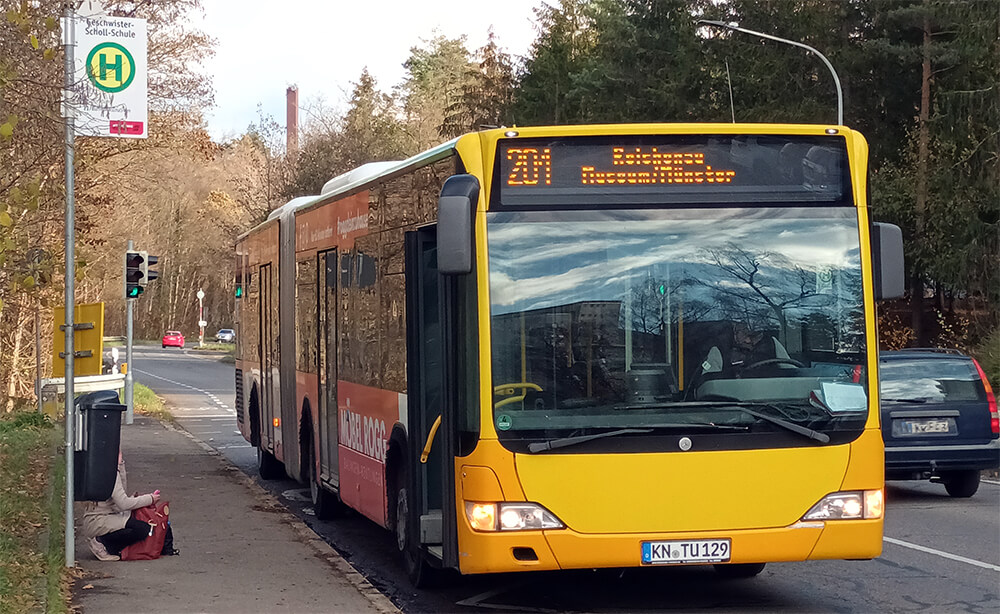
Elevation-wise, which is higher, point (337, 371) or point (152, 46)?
point (152, 46)

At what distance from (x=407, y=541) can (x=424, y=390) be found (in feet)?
4.32

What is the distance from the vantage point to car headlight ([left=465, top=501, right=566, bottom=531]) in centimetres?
807

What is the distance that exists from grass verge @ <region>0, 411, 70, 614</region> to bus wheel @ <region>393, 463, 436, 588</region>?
7.33 ft

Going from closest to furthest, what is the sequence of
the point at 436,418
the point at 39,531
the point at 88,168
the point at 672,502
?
the point at 672,502 → the point at 436,418 → the point at 39,531 → the point at 88,168

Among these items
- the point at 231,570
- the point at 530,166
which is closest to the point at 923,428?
the point at 231,570

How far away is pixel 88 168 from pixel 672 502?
895 inches

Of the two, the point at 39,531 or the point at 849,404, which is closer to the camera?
the point at 849,404

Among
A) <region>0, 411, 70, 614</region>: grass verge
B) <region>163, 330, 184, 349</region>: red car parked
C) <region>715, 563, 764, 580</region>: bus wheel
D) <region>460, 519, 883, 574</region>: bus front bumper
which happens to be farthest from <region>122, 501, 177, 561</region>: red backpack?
<region>163, 330, 184, 349</region>: red car parked

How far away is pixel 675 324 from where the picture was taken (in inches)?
323

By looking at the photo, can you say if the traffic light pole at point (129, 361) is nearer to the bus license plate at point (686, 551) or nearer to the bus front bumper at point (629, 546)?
the bus front bumper at point (629, 546)

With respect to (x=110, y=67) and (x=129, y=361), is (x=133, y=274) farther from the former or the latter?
(x=110, y=67)

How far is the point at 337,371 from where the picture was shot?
41.3ft

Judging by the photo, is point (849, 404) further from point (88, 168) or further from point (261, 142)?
point (261, 142)

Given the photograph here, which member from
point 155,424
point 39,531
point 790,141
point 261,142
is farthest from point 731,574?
point 261,142
